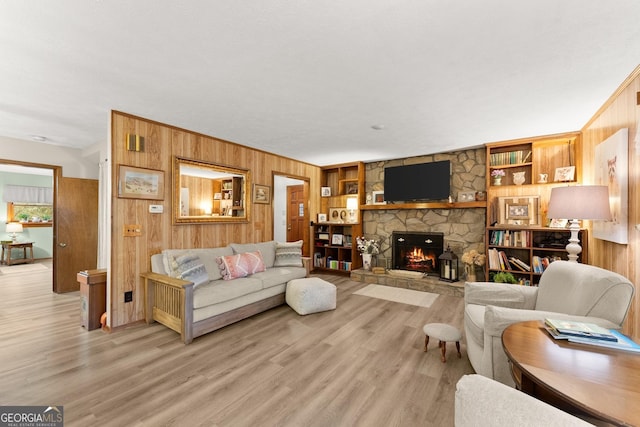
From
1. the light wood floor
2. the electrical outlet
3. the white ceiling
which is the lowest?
the light wood floor

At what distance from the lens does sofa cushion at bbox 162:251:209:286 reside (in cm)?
310

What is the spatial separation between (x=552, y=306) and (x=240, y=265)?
332cm

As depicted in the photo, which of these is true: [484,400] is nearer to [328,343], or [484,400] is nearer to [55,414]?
Result: [328,343]

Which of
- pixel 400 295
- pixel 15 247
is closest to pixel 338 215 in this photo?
pixel 400 295

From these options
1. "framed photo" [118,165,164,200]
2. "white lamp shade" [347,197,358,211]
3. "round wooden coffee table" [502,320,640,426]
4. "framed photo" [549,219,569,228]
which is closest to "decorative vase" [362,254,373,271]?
"white lamp shade" [347,197,358,211]

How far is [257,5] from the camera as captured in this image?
60.7 inches

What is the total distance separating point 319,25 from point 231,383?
105 inches

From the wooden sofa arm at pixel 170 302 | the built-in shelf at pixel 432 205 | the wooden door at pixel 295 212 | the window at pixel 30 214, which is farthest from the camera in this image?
the wooden door at pixel 295 212

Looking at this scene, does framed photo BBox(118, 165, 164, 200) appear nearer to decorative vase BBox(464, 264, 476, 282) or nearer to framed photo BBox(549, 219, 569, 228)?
decorative vase BBox(464, 264, 476, 282)

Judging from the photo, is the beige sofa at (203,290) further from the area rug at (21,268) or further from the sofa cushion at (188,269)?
the area rug at (21,268)

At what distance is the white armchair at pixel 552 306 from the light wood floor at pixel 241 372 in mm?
407

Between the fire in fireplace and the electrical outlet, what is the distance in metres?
4.41

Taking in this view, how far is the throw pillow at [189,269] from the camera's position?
3.10m

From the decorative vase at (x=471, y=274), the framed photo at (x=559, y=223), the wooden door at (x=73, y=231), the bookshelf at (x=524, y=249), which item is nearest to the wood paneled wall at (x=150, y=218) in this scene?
the wooden door at (x=73, y=231)
